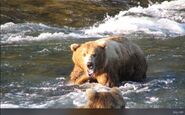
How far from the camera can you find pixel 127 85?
6.03m

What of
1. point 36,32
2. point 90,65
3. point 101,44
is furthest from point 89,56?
point 36,32

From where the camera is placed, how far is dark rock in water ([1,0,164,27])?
5.53m

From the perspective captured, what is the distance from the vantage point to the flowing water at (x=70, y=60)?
5.25m

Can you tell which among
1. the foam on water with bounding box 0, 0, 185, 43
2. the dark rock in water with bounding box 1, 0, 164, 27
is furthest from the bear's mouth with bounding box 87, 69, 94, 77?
the dark rock in water with bounding box 1, 0, 164, 27

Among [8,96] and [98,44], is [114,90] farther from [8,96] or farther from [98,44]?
[98,44]

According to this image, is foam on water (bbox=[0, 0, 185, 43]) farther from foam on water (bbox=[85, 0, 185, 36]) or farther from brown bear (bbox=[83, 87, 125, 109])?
brown bear (bbox=[83, 87, 125, 109])

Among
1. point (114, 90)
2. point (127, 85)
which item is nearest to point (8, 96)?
point (114, 90)

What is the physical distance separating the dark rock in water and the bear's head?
11.0 inches

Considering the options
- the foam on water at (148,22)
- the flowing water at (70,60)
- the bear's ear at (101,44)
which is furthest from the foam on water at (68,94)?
the foam on water at (148,22)

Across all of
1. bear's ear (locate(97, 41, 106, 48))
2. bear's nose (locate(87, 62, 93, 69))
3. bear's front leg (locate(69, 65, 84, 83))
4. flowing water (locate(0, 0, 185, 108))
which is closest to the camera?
flowing water (locate(0, 0, 185, 108))

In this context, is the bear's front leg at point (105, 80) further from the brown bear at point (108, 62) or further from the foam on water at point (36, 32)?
the foam on water at point (36, 32)

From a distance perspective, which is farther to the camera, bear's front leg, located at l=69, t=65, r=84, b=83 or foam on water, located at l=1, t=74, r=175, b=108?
bear's front leg, located at l=69, t=65, r=84, b=83

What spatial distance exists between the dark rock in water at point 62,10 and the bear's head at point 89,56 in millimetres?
281

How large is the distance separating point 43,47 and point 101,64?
0.49 metres
